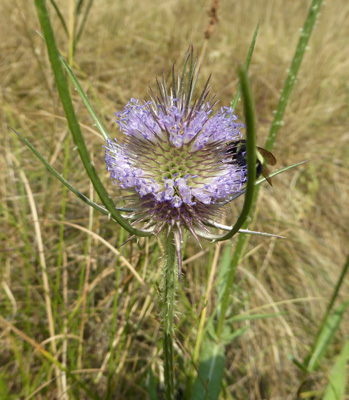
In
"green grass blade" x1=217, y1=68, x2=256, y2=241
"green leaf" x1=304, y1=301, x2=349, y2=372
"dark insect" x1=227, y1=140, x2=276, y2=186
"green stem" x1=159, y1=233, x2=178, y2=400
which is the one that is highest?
"dark insect" x1=227, y1=140, x2=276, y2=186

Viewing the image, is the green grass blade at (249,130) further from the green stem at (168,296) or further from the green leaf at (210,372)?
the green leaf at (210,372)

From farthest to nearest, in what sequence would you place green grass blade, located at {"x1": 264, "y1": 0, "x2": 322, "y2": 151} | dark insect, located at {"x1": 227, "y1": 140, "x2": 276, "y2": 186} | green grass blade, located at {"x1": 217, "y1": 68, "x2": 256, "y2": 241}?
green grass blade, located at {"x1": 264, "y1": 0, "x2": 322, "y2": 151}
dark insect, located at {"x1": 227, "y1": 140, "x2": 276, "y2": 186}
green grass blade, located at {"x1": 217, "y1": 68, "x2": 256, "y2": 241}

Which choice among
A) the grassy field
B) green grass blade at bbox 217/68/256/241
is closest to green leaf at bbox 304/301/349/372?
the grassy field

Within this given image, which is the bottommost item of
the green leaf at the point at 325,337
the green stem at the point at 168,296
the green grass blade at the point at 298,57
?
the green leaf at the point at 325,337

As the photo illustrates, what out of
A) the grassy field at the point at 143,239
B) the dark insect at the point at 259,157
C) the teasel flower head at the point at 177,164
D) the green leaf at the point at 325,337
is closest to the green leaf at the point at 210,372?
the grassy field at the point at 143,239

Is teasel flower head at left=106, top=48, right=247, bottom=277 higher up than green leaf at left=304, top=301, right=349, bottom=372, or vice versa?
teasel flower head at left=106, top=48, right=247, bottom=277

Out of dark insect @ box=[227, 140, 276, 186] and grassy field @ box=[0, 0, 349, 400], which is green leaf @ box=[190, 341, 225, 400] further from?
dark insect @ box=[227, 140, 276, 186]

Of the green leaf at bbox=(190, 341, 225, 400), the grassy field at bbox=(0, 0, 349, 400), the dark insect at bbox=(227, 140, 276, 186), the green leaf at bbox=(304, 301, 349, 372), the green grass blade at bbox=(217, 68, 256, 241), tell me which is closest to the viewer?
the green grass blade at bbox=(217, 68, 256, 241)
